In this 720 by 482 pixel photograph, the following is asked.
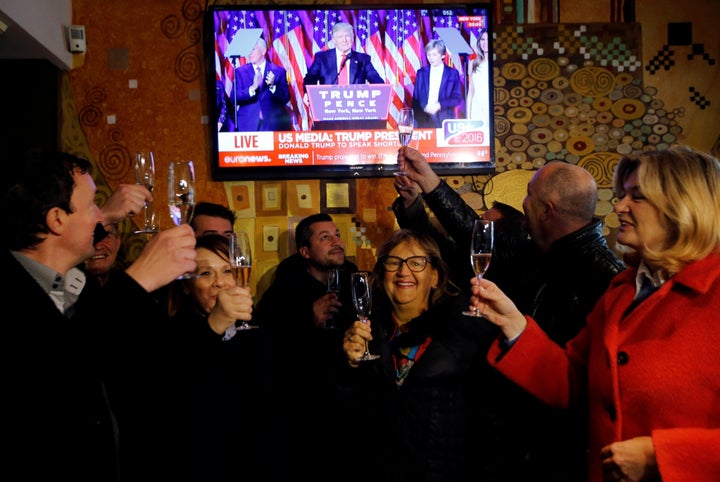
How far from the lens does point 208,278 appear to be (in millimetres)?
2520

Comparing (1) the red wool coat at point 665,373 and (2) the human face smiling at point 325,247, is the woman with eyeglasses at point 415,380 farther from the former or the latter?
(2) the human face smiling at point 325,247

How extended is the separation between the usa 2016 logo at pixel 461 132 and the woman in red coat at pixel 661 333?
2467 millimetres

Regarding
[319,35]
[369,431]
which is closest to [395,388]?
[369,431]

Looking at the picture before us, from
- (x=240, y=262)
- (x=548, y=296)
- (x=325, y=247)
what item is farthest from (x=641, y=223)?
(x=325, y=247)

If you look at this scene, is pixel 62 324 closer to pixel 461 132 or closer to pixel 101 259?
pixel 101 259

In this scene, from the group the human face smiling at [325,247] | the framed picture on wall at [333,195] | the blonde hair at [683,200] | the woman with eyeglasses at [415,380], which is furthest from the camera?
the framed picture on wall at [333,195]

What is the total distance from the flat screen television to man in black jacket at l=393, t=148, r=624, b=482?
1.56 m

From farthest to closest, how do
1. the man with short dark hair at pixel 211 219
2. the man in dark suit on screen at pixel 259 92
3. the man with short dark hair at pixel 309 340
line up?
the man in dark suit on screen at pixel 259 92, the man with short dark hair at pixel 211 219, the man with short dark hair at pixel 309 340

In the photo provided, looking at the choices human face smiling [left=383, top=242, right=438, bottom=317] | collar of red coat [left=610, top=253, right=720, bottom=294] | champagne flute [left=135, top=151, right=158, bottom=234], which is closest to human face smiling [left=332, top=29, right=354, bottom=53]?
human face smiling [left=383, top=242, right=438, bottom=317]

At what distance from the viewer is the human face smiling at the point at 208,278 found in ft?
8.18

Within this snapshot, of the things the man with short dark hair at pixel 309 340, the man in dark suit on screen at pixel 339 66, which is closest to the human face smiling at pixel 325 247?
the man with short dark hair at pixel 309 340

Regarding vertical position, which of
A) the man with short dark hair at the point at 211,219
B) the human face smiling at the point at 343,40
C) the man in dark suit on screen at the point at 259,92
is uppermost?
the human face smiling at the point at 343,40

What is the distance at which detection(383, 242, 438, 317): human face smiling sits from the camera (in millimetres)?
2662

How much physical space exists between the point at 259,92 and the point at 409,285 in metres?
2.18
